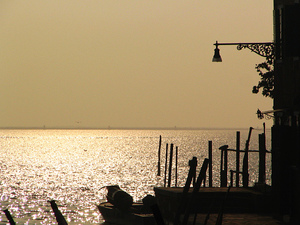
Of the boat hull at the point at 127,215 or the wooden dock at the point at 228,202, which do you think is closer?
the wooden dock at the point at 228,202

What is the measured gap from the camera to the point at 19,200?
48438 millimetres

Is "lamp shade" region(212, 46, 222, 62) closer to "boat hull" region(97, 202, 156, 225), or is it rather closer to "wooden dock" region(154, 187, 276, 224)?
"wooden dock" region(154, 187, 276, 224)

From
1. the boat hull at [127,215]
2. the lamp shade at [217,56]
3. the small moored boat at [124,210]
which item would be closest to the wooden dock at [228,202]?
the boat hull at [127,215]

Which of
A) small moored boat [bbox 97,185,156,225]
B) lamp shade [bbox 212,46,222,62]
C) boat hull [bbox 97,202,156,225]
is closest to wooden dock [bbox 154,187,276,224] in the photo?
boat hull [bbox 97,202,156,225]

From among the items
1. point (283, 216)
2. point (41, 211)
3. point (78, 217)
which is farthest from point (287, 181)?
point (41, 211)

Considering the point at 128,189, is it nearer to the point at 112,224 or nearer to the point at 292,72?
the point at 112,224

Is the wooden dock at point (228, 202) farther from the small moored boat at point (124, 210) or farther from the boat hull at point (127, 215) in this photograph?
the small moored boat at point (124, 210)

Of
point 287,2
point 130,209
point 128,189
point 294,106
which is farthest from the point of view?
point 128,189

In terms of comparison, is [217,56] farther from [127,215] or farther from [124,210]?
[124,210]

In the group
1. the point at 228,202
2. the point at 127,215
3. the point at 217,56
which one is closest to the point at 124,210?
the point at 127,215

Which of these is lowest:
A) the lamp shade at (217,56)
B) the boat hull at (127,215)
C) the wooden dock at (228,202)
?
the boat hull at (127,215)

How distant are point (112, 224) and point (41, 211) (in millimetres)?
10423

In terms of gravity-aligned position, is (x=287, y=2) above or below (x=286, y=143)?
above

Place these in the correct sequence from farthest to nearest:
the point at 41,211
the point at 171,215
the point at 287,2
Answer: the point at 41,211
the point at 171,215
the point at 287,2
